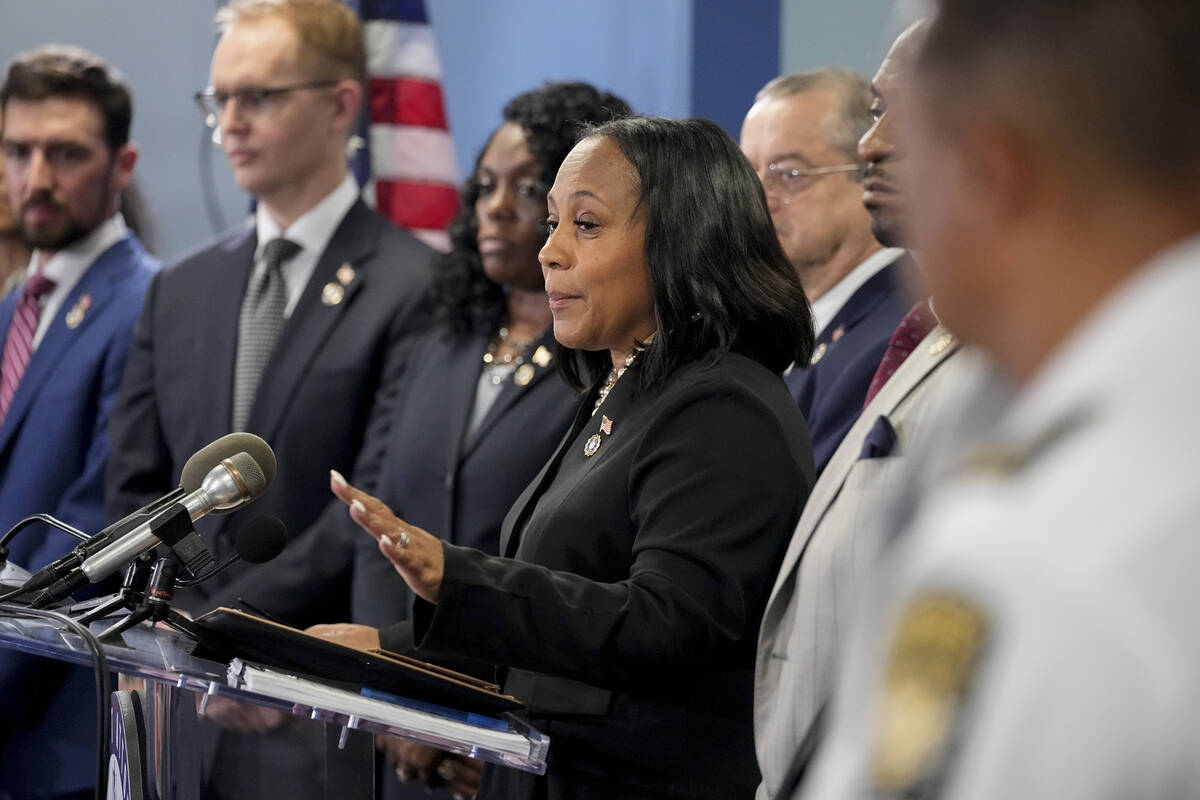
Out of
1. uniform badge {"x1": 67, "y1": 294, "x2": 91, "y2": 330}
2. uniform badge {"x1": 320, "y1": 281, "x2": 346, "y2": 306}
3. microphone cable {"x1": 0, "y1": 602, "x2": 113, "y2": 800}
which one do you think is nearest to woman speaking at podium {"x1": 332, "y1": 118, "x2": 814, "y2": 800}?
microphone cable {"x1": 0, "y1": 602, "x2": 113, "y2": 800}

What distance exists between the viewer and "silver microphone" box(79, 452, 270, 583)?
2.19 metres

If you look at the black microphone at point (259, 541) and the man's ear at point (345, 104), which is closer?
the black microphone at point (259, 541)

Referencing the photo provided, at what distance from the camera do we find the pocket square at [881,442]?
239cm

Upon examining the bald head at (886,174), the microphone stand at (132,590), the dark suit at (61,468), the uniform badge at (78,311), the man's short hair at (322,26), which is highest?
the man's short hair at (322,26)

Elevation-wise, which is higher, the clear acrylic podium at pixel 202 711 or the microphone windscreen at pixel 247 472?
the microphone windscreen at pixel 247 472

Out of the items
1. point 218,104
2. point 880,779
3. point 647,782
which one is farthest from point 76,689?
point 880,779

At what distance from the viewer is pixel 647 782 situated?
231 cm

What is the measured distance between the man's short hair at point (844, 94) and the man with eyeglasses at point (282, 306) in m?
1.06

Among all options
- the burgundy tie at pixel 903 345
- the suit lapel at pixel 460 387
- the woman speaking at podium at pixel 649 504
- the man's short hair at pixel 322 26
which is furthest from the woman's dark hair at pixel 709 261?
the man's short hair at pixel 322 26

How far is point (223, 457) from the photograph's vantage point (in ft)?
7.64

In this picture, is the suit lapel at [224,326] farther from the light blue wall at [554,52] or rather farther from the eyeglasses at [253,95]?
the light blue wall at [554,52]

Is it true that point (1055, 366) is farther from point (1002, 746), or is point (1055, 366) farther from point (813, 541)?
point (813, 541)

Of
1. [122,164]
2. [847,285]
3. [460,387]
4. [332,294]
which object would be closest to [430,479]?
[460,387]

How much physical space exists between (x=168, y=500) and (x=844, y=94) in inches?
98.2
